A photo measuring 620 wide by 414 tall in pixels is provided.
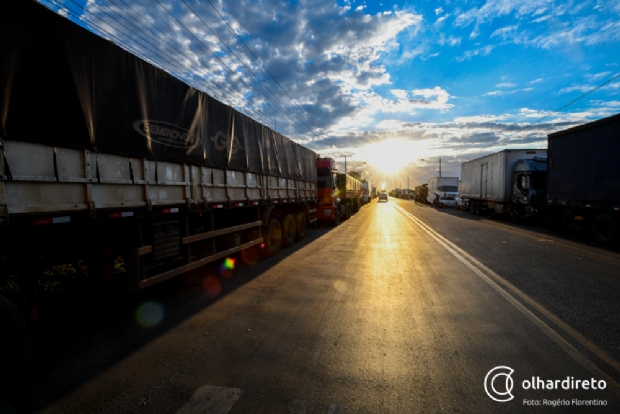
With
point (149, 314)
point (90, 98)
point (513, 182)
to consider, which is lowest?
point (149, 314)

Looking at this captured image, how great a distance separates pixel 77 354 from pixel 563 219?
54.2ft

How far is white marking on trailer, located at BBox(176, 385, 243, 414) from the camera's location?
2.61m

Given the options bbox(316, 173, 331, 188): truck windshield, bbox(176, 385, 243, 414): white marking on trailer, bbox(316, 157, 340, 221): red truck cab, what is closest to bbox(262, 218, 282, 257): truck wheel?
bbox(176, 385, 243, 414): white marking on trailer

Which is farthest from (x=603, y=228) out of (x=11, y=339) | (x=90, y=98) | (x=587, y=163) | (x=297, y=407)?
(x=11, y=339)

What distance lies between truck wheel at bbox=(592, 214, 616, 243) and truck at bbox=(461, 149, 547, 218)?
6727 mm

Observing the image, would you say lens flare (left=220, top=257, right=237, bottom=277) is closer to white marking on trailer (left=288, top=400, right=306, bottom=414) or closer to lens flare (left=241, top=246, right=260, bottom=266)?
lens flare (left=241, top=246, right=260, bottom=266)

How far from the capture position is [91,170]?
3783 mm

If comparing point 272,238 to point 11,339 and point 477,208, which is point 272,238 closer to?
point 11,339

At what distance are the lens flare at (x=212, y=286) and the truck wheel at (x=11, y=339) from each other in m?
2.77

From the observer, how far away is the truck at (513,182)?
18344mm

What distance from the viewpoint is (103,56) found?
4.04 m

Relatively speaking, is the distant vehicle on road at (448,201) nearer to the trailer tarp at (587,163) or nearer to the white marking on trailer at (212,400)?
the trailer tarp at (587,163)

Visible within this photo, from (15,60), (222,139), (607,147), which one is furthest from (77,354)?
(607,147)

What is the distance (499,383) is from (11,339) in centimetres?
436
